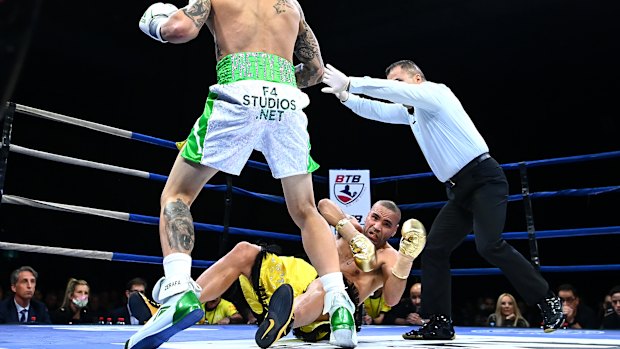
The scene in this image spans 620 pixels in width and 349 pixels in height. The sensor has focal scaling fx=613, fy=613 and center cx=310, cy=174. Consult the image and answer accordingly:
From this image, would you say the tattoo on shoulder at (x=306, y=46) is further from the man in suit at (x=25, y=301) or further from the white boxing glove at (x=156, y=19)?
the man in suit at (x=25, y=301)

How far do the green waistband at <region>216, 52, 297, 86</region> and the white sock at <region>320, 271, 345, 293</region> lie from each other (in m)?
0.55

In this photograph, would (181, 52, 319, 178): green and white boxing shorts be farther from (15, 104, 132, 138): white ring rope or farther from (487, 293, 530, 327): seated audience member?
(487, 293, 530, 327): seated audience member

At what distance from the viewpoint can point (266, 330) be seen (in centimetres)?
159

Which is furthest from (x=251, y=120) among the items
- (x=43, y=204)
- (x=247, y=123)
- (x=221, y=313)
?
(x=221, y=313)

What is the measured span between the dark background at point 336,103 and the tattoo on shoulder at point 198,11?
4.74m

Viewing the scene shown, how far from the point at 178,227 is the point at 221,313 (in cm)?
264

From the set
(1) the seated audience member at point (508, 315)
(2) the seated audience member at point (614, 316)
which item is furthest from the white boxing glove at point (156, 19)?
(1) the seated audience member at point (508, 315)

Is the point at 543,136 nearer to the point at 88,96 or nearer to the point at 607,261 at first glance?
the point at 607,261

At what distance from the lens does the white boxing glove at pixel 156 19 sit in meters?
1.59

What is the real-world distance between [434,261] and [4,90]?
230cm

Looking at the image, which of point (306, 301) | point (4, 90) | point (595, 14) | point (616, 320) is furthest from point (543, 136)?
point (4, 90)

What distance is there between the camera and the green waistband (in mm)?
1641

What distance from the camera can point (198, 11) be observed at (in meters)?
1.62

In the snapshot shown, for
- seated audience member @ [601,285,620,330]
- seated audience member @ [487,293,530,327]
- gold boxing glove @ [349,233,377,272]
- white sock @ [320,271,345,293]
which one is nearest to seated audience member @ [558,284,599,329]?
seated audience member @ [601,285,620,330]
